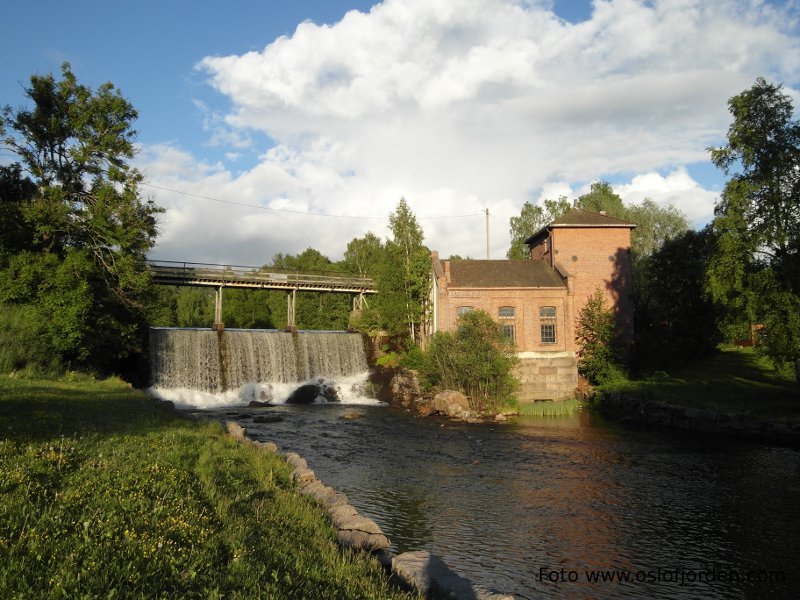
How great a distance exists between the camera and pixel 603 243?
39.1 meters

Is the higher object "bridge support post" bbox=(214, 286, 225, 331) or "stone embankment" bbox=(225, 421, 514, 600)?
"bridge support post" bbox=(214, 286, 225, 331)

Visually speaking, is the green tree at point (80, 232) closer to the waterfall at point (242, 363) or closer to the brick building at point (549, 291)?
the waterfall at point (242, 363)

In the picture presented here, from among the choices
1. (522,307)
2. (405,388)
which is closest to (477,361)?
(405,388)

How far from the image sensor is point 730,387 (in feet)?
91.9

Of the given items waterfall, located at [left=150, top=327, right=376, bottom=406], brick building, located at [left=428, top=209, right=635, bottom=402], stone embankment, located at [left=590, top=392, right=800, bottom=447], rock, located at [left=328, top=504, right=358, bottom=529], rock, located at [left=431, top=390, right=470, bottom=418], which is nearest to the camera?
rock, located at [left=328, top=504, right=358, bottom=529]

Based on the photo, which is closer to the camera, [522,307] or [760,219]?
[760,219]

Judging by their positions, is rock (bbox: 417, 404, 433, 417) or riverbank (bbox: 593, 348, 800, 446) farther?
rock (bbox: 417, 404, 433, 417)

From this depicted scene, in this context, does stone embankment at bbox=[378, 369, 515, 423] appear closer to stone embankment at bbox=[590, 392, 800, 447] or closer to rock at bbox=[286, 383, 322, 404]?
rock at bbox=[286, 383, 322, 404]

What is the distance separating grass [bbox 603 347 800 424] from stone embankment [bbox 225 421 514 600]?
19488 millimetres

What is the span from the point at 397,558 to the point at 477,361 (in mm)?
23272

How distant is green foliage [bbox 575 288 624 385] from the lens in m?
34.9

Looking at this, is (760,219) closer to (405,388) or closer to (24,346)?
(405,388)

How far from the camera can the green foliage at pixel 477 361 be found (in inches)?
1209

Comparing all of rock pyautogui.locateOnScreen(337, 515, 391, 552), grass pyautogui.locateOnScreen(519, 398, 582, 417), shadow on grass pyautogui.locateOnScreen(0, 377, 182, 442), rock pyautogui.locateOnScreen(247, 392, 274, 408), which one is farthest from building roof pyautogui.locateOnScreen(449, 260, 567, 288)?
rock pyautogui.locateOnScreen(337, 515, 391, 552)
